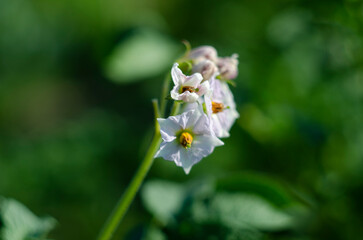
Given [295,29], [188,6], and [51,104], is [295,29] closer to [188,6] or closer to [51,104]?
[188,6]

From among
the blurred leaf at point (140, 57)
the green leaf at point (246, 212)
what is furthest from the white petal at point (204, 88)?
the blurred leaf at point (140, 57)

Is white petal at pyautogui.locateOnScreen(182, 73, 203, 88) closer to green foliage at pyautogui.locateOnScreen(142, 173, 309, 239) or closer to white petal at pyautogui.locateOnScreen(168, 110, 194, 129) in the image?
white petal at pyautogui.locateOnScreen(168, 110, 194, 129)

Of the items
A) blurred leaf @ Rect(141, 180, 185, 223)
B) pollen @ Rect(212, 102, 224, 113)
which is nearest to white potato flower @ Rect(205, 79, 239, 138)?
pollen @ Rect(212, 102, 224, 113)

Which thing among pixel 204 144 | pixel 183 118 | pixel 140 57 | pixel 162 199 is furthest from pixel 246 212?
pixel 140 57

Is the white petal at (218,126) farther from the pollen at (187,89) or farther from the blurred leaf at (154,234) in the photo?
the blurred leaf at (154,234)

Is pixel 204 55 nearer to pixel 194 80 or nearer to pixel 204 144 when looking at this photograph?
pixel 194 80

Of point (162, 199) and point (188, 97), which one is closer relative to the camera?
point (188, 97)

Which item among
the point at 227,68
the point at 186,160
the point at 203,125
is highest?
the point at 227,68

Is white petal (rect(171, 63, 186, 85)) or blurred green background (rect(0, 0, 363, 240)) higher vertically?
blurred green background (rect(0, 0, 363, 240))
